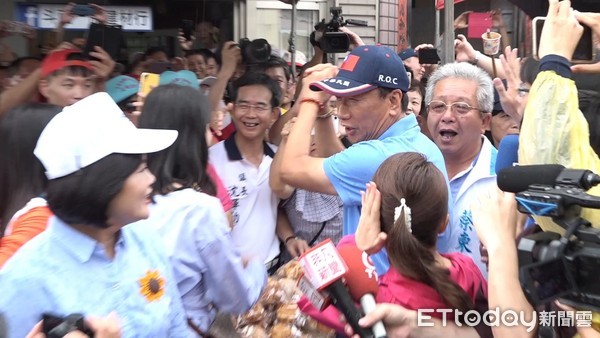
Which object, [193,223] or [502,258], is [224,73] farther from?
[502,258]

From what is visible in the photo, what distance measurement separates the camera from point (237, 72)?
580 cm

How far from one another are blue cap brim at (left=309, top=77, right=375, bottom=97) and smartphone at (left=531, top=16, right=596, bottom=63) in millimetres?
800

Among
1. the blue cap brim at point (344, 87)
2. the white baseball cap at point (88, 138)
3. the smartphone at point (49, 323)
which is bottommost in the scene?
the smartphone at point (49, 323)

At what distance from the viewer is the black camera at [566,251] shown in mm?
1621

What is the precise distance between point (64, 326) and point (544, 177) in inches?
47.0

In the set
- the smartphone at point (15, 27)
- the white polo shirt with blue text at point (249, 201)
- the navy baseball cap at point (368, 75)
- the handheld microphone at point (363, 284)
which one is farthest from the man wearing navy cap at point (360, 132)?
the smartphone at point (15, 27)

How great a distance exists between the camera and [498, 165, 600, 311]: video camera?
1621 millimetres

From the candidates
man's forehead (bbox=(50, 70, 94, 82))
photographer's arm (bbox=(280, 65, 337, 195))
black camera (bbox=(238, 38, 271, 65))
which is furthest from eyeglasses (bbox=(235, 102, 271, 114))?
black camera (bbox=(238, 38, 271, 65))

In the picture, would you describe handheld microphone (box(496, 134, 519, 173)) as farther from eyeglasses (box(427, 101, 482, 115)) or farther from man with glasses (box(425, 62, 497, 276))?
eyeglasses (box(427, 101, 482, 115))

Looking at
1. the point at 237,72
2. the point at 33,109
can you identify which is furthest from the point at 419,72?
the point at 33,109

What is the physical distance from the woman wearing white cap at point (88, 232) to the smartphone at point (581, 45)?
3.87ft

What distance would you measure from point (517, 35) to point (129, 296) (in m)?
9.60

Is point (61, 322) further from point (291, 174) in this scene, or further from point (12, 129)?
point (291, 174)

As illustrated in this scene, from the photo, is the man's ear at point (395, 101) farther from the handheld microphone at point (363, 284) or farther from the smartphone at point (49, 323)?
the smartphone at point (49, 323)
